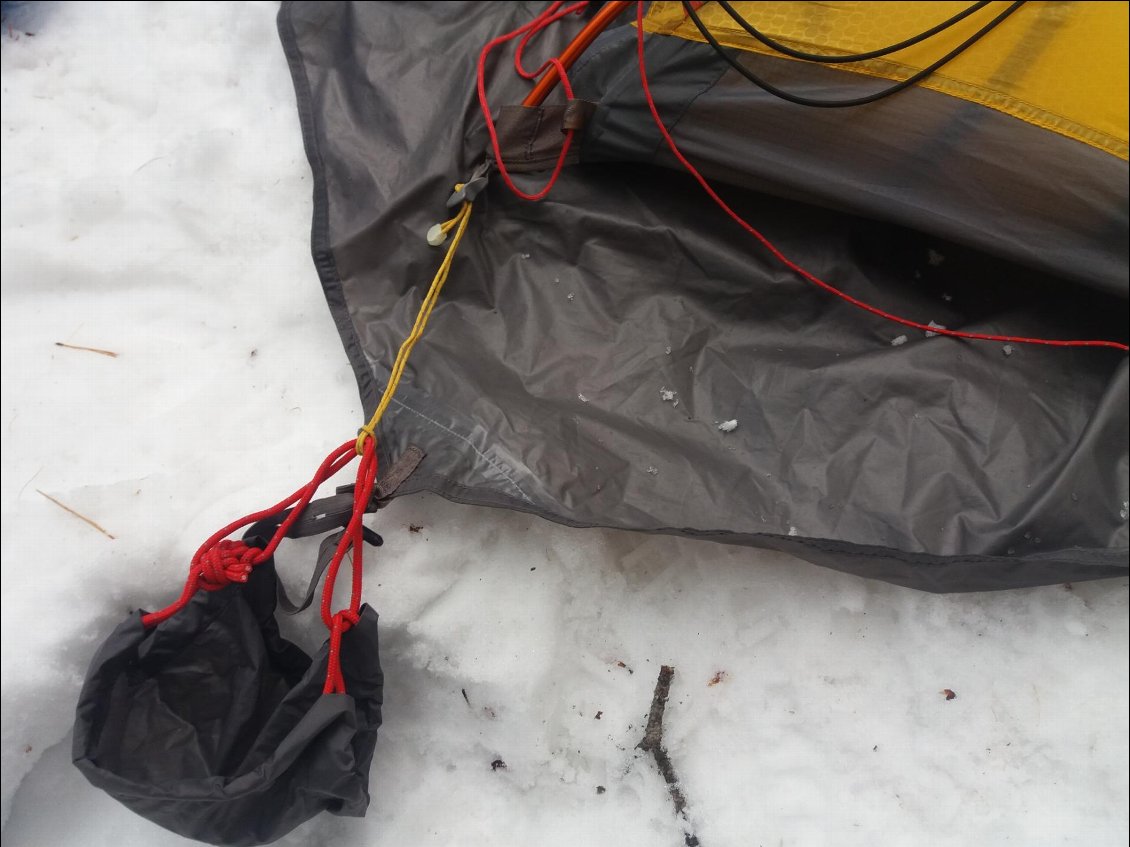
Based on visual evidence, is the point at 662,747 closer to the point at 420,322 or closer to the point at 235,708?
the point at 235,708

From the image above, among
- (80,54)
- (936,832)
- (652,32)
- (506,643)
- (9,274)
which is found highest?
(652,32)

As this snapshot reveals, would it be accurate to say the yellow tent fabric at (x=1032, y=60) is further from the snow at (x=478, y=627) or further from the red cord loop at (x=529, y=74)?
the snow at (x=478, y=627)

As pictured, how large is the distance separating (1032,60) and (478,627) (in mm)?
997

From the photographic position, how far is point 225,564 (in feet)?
2.72

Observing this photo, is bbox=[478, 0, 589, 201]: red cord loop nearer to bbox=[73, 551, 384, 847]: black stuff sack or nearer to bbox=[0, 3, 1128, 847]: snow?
bbox=[0, 3, 1128, 847]: snow

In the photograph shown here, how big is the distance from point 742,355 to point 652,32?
45 centimetres

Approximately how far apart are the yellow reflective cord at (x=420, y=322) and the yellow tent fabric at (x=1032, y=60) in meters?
0.51

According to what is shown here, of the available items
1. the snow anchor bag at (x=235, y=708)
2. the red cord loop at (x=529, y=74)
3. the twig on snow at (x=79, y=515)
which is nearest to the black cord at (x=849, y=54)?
the red cord loop at (x=529, y=74)

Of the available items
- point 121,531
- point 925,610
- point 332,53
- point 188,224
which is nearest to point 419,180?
point 332,53

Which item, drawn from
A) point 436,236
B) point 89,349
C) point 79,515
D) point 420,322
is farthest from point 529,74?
point 79,515

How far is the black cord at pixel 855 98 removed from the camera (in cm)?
89

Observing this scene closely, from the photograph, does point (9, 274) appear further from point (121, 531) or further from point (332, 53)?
point (332, 53)

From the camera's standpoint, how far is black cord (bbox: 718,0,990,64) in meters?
0.88

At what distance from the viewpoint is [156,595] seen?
0.95 m
